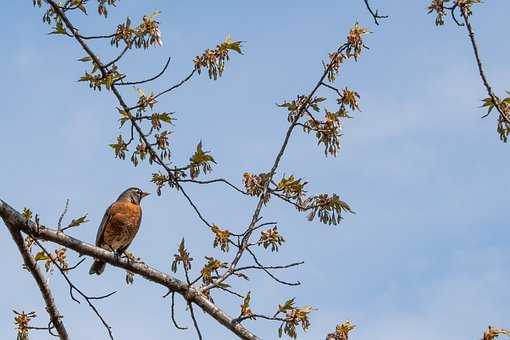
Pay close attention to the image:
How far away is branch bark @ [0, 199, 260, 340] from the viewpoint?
13.9 feet

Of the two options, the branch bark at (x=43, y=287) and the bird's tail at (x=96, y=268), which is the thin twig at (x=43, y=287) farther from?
the bird's tail at (x=96, y=268)

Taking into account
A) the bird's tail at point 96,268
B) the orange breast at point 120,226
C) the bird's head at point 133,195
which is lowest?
the bird's tail at point 96,268

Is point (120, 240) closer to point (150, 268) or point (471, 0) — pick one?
point (150, 268)

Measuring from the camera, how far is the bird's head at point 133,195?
28.8 ft

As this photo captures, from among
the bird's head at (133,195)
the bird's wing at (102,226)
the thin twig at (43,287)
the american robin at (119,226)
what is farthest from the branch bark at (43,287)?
the bird's head at (133,195)

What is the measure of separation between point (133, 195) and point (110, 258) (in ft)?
15.2

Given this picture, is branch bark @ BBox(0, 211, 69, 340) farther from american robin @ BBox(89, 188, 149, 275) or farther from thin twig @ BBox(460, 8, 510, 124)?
american robin @ BBox(89, 188, 149, 275)

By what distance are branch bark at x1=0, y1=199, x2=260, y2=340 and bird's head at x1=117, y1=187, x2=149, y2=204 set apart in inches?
172

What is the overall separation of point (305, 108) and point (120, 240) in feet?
12.6

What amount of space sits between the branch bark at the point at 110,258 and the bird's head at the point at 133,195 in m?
4.37

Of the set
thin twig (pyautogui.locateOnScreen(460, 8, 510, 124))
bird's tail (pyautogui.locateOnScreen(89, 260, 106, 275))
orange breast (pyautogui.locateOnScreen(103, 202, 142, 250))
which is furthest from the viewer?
orange breast (pyautogui.locateOnScreen(103, 202, 142, 250))

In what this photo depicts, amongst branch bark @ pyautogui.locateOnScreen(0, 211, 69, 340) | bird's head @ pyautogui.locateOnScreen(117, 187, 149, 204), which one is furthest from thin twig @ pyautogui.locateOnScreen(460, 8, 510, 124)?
bird's head @ pyautogui.locateOnScreen(117, 187, 149, 204)

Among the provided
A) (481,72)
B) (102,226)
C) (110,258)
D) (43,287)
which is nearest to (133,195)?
(102,226)

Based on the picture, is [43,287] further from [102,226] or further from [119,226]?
[102,226]
